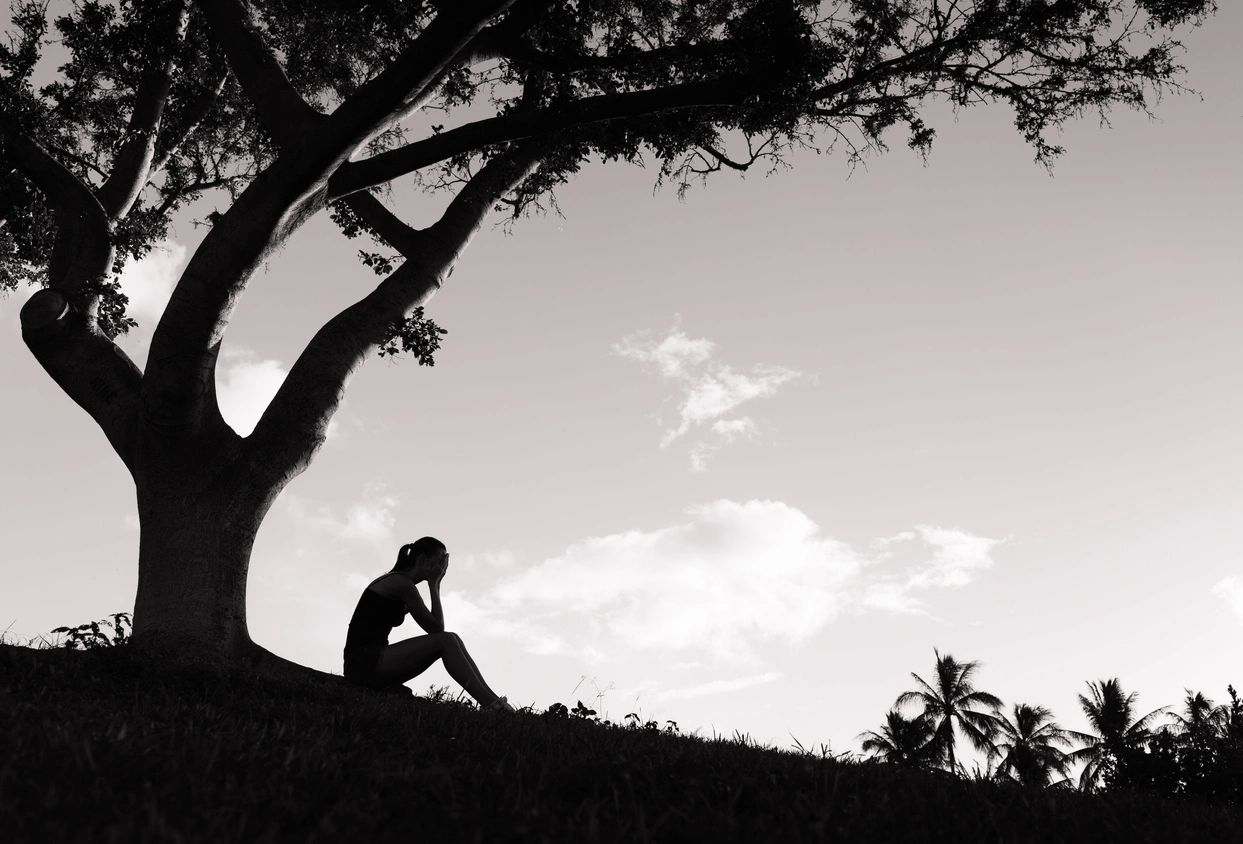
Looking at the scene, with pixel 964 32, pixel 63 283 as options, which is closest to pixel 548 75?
pixel 964 32

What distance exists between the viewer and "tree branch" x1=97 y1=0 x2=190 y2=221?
34.5 ft

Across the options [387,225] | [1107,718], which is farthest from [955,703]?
[387,225]

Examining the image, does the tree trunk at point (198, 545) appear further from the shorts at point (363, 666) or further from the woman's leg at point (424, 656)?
the woman's leg at point (424, 656)

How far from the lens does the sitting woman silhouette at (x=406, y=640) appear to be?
7145 mm

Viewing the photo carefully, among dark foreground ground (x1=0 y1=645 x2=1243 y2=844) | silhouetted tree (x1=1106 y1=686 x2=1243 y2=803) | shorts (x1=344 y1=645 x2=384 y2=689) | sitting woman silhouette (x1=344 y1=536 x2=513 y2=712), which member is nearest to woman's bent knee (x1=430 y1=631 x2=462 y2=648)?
sitting woman silhouette (x1=344 y1=536 x2=513 y2=712)

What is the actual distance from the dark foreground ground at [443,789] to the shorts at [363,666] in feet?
7.05

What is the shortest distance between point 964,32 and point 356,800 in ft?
33.2

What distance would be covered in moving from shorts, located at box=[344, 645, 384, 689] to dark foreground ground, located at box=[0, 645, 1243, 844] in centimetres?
215

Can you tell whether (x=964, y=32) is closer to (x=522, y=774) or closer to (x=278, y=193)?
(x=278, y=193)

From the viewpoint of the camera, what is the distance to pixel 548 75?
9.92m

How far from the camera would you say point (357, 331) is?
8773 millimetres

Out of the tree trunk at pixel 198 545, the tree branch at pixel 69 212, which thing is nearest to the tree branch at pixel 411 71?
the tree trunk at pixel 198 545

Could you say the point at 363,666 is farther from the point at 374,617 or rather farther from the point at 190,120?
the point at 190,120

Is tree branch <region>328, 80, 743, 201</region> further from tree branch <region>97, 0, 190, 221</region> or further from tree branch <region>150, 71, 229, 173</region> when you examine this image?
tree branch <region>150, 71, 229, 173</region>
